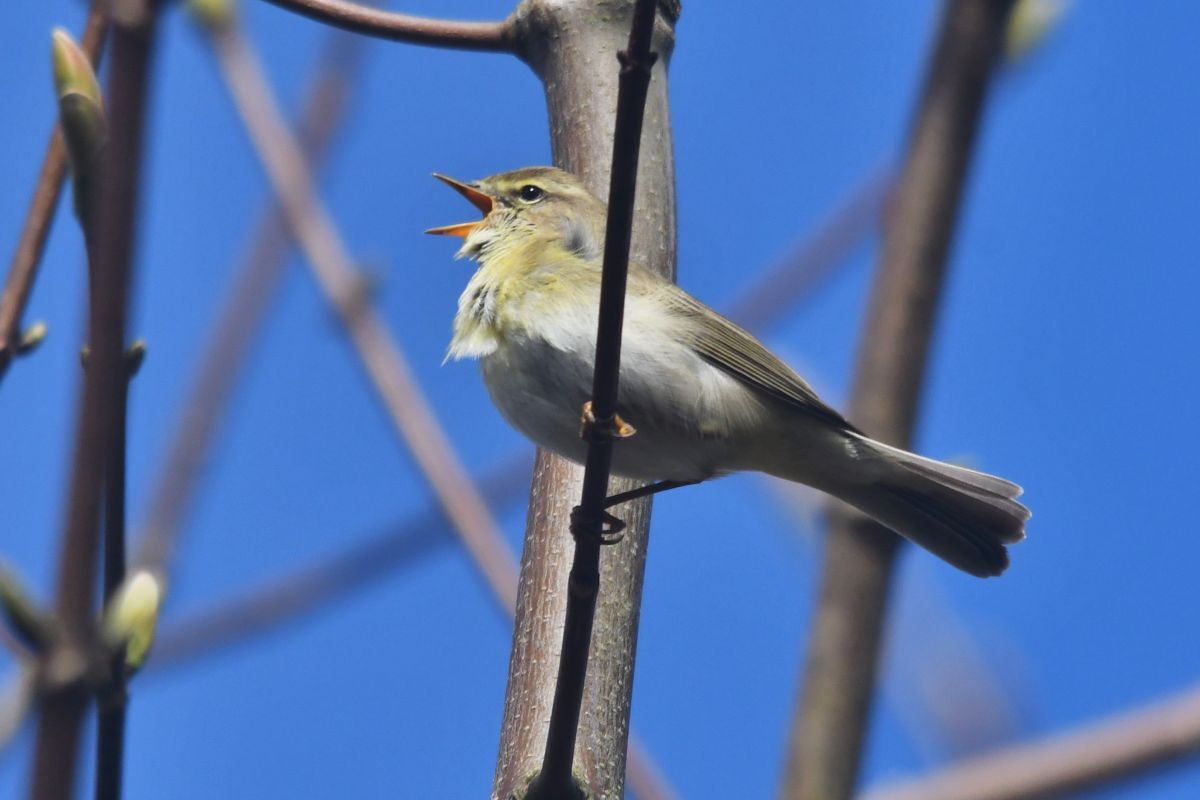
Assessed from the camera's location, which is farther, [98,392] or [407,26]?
[407,26]

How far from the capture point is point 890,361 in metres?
1.46

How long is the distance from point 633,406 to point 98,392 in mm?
2266

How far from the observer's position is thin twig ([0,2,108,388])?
1.57 metres

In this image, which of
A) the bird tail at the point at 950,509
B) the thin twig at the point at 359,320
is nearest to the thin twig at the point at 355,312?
the thin twig at the point at 359,320

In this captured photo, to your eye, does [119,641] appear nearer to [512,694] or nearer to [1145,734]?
[1145,734]

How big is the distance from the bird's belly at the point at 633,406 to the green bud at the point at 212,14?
3.71ft

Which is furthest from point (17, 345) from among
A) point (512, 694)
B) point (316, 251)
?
point (316, 251)

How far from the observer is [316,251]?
11.9 ft

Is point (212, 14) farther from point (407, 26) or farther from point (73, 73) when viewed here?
point (73, 73)

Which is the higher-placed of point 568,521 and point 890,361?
point 890,361

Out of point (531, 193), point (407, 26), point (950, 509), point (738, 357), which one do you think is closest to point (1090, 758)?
point (738, 357)

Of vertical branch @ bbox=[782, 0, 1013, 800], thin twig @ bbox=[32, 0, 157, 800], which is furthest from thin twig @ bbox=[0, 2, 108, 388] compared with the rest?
vertical branch @ bbox=[782, 0, 1013, 800]

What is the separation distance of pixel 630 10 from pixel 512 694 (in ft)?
5.80

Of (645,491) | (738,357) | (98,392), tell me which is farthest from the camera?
(738,357)
